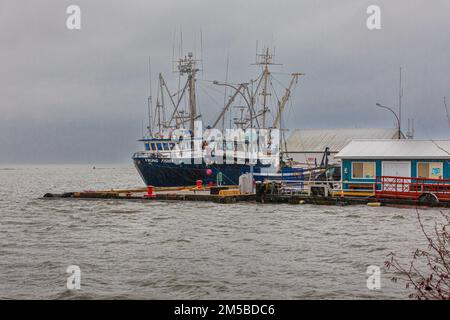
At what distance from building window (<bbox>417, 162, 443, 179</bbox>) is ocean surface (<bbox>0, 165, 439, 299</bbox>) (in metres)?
3.71

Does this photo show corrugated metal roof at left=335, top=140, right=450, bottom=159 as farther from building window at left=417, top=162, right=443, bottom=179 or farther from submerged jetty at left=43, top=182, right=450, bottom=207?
submerged jetty at left=43, top=182, right=450, bottom=207

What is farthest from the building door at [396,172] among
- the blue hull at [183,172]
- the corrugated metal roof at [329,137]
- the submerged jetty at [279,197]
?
the corrugated metal roof at [329,137]

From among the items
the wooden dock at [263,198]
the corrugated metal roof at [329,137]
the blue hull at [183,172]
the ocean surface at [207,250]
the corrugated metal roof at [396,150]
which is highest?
the corrugated metal roof at [329,137]

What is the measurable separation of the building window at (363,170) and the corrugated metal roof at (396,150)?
572mm

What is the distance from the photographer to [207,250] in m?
24.0

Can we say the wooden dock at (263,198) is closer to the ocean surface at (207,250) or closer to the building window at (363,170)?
the ocean surface at (207,250)

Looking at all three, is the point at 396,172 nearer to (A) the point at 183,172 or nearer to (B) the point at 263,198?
(B) the point at 263,198

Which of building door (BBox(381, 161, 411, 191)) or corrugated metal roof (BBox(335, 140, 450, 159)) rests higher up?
corrugated metal roof (BBox(335, 140, 450, 159))

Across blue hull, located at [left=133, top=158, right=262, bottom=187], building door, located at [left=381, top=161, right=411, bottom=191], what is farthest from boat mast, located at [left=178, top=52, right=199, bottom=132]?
building door, located at [left=381, top=161, right=411, bottom=191]

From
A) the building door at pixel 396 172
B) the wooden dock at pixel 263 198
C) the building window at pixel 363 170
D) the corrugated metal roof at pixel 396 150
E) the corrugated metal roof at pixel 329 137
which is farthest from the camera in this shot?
the corrugated metal roof at pixel 329 137

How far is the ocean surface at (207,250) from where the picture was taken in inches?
665

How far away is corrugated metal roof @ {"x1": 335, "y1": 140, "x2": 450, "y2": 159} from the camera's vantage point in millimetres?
38688

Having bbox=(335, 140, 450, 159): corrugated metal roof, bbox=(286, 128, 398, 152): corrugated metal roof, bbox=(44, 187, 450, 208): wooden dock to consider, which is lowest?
bbox=(44, 187, 450, 208): wooden dock

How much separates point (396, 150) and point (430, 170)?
8.57 ft
